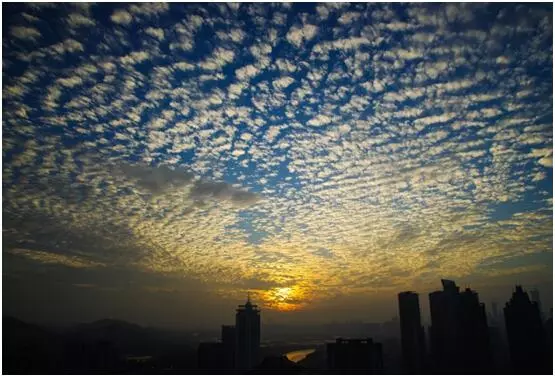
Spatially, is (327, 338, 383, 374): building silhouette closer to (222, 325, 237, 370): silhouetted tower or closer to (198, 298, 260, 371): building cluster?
(198, 298, 260, 371): building cluster

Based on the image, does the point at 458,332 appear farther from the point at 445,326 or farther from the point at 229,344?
the point at 229,344

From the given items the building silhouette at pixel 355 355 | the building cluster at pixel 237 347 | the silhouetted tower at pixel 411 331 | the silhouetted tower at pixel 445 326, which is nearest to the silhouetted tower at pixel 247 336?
the building cluster at pixel 237 347

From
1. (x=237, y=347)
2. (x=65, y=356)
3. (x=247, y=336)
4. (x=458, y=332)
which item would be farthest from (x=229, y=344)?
(x=458, y=332)

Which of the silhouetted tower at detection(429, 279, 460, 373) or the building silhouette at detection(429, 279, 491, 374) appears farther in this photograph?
the silhouetted tower at detection(429, 279, 460, 373)

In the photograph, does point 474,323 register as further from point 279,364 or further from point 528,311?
point 279,364

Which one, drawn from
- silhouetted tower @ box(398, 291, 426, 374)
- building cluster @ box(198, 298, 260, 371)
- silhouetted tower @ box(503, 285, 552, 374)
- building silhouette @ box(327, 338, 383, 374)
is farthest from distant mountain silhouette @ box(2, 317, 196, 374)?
silhouetted tower @ box(503, 285, 552, 374)
